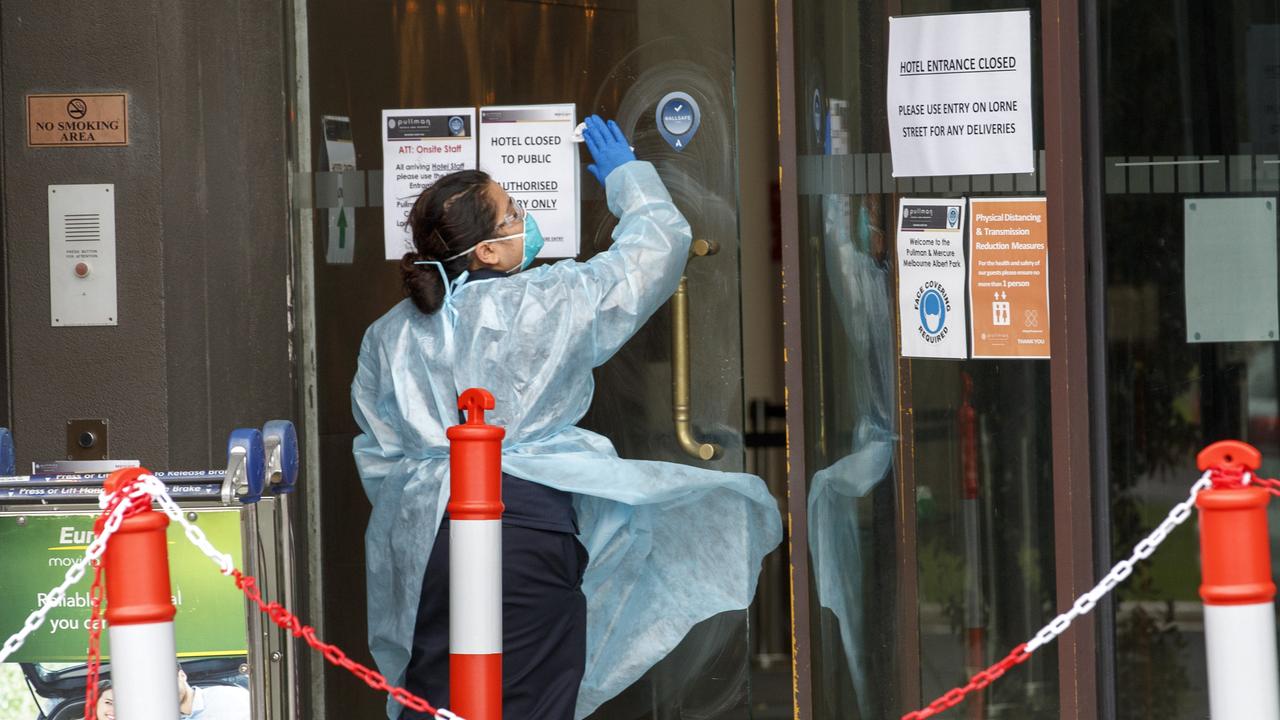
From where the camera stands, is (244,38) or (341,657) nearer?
(341,657)

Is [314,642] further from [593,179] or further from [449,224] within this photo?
[593,179]

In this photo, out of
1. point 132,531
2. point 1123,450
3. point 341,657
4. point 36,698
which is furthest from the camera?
point 1123,450

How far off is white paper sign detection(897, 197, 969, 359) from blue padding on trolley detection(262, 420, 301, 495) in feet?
4.83

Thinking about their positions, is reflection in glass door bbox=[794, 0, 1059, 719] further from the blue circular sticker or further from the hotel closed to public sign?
the hotel closed to public sign

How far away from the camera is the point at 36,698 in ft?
11.2

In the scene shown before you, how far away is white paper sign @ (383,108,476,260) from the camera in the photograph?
4559 millimetres

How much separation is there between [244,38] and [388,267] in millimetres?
737

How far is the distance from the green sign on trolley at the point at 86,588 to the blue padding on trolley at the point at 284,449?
0.60 ft

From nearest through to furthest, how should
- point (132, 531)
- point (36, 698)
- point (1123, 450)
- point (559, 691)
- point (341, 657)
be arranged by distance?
point (132, 531) → point (341, 657) → point (36, 698) → point (559, 691) → point (1123, 450)

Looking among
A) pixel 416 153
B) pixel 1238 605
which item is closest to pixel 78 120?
pixel 416 153

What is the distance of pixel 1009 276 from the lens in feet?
12.8

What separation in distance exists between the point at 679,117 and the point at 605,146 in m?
0.21

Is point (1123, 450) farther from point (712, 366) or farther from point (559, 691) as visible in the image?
point (559, 691)

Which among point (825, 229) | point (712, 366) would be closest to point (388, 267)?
point (712, 366)
